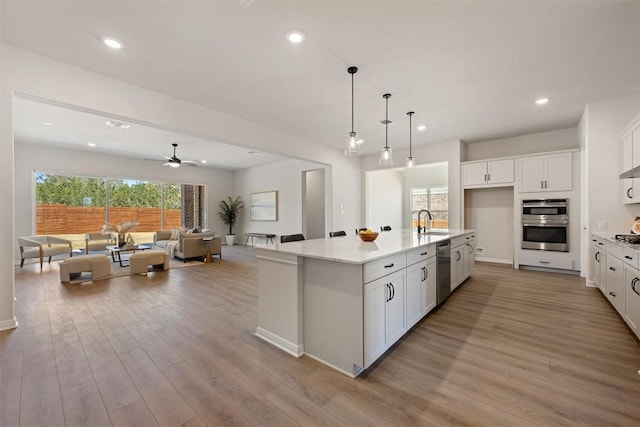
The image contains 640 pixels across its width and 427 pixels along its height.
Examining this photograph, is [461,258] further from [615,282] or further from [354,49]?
[354,49]

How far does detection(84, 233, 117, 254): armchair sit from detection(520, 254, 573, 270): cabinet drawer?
9339 millimetres

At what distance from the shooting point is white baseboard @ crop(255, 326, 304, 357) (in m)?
2.32

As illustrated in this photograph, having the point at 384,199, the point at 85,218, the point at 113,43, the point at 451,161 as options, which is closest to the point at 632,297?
the point at 451,161

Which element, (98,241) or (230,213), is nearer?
(98,241)

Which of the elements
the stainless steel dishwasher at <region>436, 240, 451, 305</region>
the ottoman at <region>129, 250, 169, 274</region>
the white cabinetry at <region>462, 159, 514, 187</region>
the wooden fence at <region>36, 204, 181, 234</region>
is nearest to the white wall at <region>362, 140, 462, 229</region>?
the white cabinetry at <region>462, 159, 514, 187</region>

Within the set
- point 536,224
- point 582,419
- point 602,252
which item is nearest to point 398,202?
point 536,224

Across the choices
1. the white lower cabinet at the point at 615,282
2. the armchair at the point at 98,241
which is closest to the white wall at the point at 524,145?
the white lower cabinet at the point at 615,282

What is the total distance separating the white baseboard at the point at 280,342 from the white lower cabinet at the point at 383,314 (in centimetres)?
62

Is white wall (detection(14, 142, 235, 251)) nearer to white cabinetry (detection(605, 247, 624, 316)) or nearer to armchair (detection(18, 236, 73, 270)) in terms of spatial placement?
armchair (detection(18, 236, 73, 270))

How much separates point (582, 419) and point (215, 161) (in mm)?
9058

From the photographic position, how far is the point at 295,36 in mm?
2496

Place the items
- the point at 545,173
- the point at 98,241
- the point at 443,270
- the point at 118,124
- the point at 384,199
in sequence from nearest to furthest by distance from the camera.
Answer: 1. the point at 443,270
2. the point at 118,124
3. the point at 545,173
4. the point at 98,241
5. the point at 384,199

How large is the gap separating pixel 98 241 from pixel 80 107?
16.9 ft

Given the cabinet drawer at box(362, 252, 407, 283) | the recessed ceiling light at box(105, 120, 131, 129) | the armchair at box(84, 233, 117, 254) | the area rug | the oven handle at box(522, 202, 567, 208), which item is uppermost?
the recessed ceiling light at box(105, 120, 131, 129)
